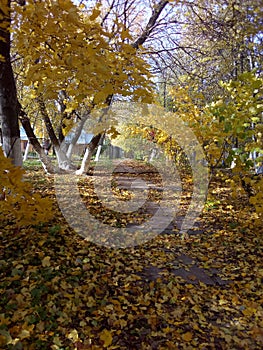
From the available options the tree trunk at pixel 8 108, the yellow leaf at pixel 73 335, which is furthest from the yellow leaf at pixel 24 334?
the tree trunk at pixel 8 108

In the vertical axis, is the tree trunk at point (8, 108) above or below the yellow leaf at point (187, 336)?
above

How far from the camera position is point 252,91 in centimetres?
340

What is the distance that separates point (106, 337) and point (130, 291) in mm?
617

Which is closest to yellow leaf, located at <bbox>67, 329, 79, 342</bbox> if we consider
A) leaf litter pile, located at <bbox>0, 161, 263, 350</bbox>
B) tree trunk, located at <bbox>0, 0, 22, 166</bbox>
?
leaf litter pile, located at <bbox>0, 161, 263, 350</bbox>

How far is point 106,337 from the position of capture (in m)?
1.92

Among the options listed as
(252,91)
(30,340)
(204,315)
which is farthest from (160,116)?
(30,340)

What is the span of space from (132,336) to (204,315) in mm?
631

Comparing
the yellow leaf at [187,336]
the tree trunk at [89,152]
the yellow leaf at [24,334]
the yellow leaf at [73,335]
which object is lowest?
the yellow leaf at [187,336]

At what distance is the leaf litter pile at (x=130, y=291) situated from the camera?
1.94 meters

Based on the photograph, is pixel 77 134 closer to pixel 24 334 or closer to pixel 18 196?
pixel 18 196

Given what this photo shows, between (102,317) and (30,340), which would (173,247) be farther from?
(30,340)

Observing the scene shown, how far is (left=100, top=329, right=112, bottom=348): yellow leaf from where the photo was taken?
6.13 ft

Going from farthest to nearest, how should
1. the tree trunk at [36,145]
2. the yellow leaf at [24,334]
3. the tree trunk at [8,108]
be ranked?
the tree trunk at [36,145], the tree trunk at [8,108], the yellow leaf at [24,334]

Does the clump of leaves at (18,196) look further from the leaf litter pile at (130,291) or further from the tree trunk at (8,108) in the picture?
the tree trunk at (8,108)
